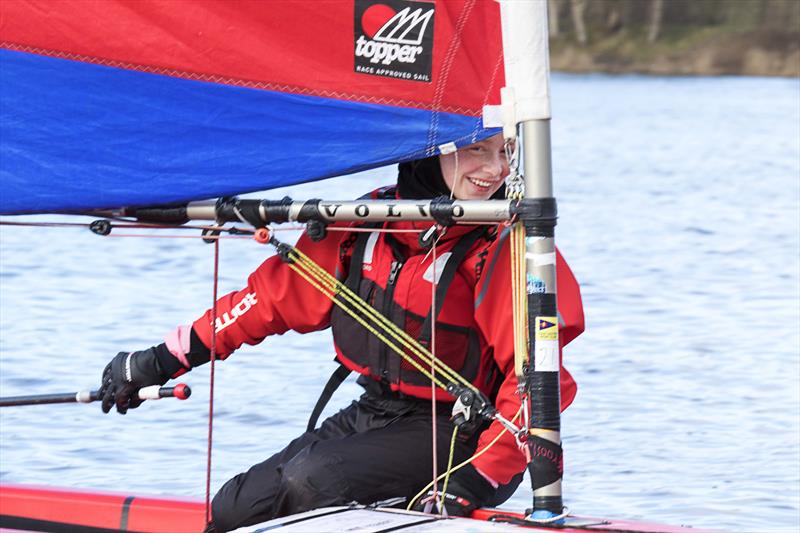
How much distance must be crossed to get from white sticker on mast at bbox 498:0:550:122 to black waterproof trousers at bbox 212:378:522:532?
608 mm

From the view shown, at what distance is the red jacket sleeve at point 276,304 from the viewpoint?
2.93m

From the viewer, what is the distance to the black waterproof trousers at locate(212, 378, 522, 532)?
2805 millimetres

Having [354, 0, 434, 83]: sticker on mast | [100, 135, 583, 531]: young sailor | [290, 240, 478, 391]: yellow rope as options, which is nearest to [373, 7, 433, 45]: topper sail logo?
[354, 0, 434, 83]: sticker on mast

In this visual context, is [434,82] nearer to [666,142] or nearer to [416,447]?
[416,447]

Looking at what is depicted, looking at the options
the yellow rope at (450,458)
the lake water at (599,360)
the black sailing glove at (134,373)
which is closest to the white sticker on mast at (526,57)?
the yellow rope at (450,458)

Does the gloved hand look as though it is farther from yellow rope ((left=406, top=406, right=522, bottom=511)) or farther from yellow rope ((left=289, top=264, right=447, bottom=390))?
yellow rope ((left=289, top=264, right=447, bottom=390))

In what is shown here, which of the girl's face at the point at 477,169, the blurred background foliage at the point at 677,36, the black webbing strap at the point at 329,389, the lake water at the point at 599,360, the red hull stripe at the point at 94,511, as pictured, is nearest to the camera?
the girl's face at the point at 477,169

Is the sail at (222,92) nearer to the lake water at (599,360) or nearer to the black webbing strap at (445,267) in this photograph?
the black webbing strap at (445,267)

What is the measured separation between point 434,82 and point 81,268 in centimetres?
649

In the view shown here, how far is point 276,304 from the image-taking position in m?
2.93

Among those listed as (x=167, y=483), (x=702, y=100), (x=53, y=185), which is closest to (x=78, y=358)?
(x=167, y=483)

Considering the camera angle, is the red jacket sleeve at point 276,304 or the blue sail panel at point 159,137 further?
the red jacket sleeve at point 276,304

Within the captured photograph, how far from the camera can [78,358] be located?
Answer: 21.7 ft

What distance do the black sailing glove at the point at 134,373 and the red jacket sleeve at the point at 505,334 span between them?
→ 0.63 metres
